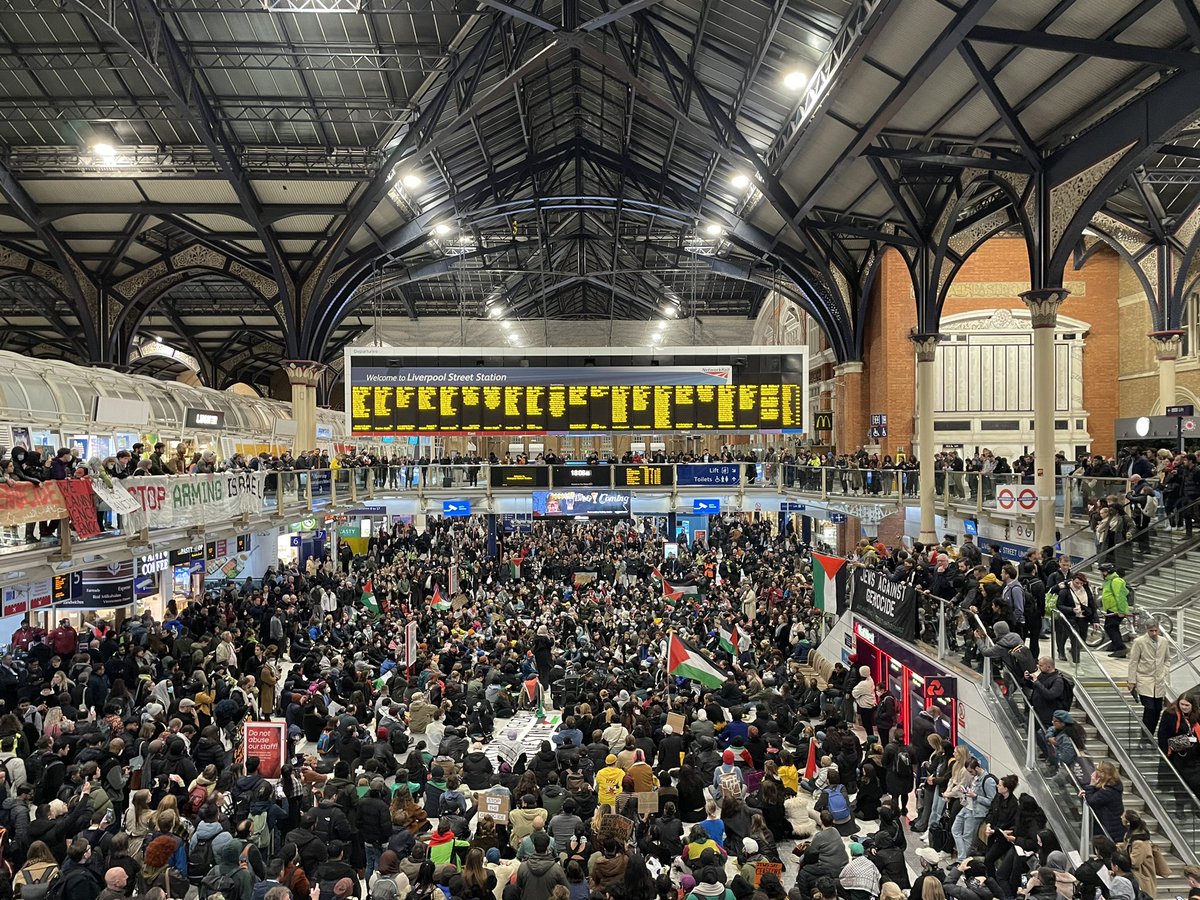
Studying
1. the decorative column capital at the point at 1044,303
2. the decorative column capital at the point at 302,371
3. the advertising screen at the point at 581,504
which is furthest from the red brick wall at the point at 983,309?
the decorative column capital at the point at 302,371

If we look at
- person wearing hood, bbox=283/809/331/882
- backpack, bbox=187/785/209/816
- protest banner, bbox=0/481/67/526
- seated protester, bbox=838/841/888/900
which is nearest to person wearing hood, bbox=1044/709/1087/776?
seated protester, bbox=838/841/888/900

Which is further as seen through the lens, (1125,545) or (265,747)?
(1125,545)

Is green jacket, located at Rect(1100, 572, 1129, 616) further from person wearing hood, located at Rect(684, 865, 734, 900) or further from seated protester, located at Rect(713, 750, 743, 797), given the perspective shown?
person wearing hood, located at Rect(684, 865, 734, 900)

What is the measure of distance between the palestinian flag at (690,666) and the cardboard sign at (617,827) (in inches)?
229

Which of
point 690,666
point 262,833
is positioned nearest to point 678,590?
point 690,666

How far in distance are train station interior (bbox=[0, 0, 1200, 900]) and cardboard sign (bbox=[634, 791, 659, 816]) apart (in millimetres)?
40

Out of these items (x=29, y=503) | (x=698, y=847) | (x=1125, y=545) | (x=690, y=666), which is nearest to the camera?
(x=698, y=847)

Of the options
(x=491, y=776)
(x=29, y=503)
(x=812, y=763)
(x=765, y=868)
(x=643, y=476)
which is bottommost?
(x=812, y=763)

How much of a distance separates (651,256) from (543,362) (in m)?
20.9

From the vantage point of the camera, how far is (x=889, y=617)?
53.4 ft

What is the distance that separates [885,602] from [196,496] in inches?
520

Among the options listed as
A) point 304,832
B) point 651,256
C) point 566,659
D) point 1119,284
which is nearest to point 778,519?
point 651,256

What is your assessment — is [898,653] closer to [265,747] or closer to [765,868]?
[765,868]

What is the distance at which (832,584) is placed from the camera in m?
19.3
